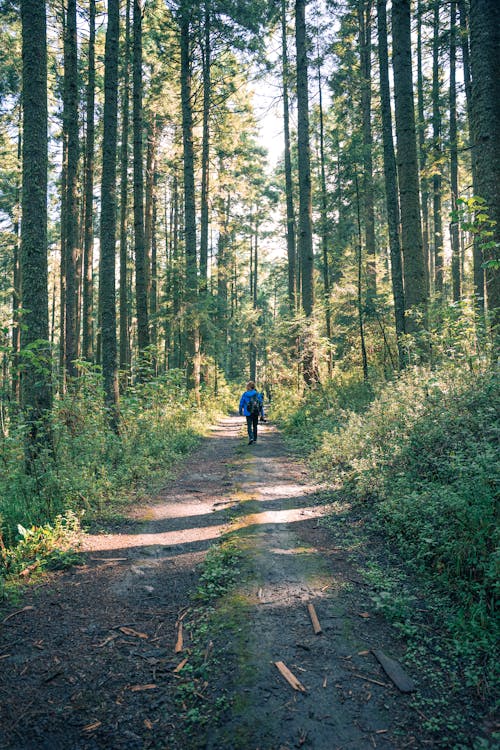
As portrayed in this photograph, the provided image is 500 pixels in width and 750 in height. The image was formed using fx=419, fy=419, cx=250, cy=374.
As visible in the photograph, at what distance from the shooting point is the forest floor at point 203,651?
2.54 metres

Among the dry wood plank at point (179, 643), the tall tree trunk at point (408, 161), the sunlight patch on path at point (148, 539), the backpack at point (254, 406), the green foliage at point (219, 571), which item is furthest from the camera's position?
the backpack at point (254, 406)

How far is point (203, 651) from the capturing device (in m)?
3.29

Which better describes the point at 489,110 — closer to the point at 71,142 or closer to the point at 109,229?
the point at 109,229

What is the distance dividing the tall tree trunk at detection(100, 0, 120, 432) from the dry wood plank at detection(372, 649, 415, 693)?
8.83 meters

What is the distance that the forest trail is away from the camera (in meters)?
2.54

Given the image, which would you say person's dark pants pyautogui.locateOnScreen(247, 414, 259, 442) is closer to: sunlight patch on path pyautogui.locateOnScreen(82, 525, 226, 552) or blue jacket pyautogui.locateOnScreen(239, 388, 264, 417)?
blue jacket pyautogui.locateOnScreen(239, 388, 264, 417)

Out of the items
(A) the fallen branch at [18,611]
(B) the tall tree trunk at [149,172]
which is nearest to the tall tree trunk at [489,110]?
(A) the fallen branch at [18,611]

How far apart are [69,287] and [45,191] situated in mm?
10383

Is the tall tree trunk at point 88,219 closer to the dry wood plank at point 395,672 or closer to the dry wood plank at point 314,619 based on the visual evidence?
the dry wood plank at point 314,619

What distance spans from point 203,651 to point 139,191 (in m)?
14.2

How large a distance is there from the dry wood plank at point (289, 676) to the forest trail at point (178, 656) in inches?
1.1

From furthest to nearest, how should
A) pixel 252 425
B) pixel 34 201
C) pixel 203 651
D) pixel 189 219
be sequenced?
pixel 189 219, pixel 252 425, pixel 34 201, pixel 203 651

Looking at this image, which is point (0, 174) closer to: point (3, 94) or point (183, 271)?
point (3, 94)

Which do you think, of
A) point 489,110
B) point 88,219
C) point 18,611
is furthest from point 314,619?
point 88,219
